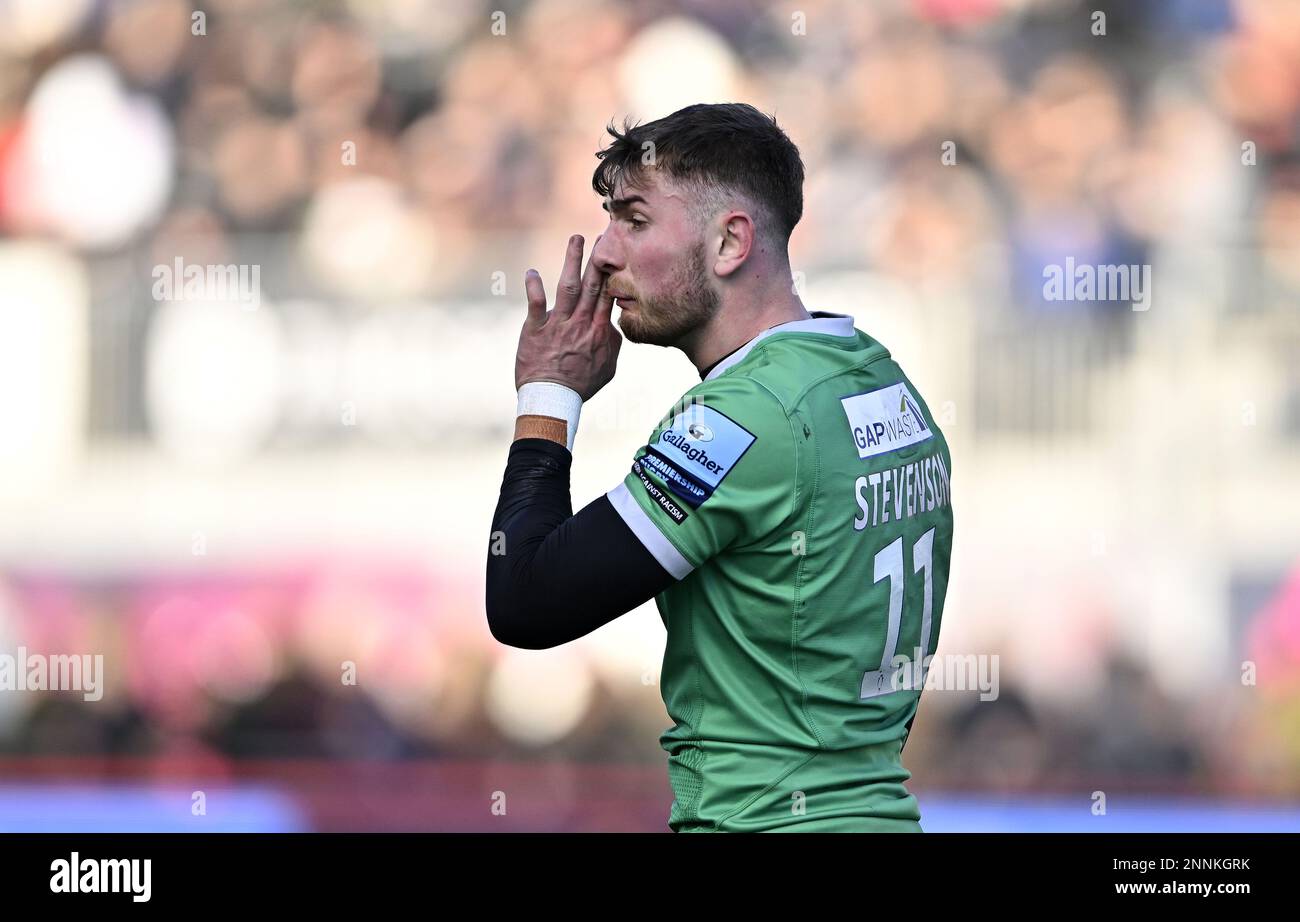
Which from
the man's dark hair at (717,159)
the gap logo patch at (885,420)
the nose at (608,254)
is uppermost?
the man's dark hair at (717,159)

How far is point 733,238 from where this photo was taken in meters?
2.15

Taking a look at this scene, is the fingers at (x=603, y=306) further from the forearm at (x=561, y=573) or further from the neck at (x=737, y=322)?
the forearm at (x=561, y=573)

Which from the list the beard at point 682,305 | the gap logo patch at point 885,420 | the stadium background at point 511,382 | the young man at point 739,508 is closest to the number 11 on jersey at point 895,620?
the young man at point 739,508

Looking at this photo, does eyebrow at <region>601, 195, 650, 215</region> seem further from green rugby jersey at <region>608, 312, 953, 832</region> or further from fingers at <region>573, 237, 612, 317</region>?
green rugby jersey at <region>608, 312, 953, 832</region>

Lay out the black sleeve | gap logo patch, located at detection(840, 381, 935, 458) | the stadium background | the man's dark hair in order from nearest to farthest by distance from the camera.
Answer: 1. the black sleeve
2. gap logo patch, located at detection(840, 381, 935, 458)
3. the man's dark hair
4. the stadium background

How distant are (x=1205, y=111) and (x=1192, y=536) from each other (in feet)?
5.50

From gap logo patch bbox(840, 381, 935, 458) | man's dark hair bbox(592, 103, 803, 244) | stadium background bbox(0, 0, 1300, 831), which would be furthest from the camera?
stadium background bbox(0, 0, 1300, 831)

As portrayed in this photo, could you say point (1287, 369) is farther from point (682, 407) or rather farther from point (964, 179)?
point (682, 407)

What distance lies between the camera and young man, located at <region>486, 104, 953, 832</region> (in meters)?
1.95

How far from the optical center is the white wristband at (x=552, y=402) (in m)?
2.14

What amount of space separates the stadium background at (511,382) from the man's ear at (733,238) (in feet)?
10.7

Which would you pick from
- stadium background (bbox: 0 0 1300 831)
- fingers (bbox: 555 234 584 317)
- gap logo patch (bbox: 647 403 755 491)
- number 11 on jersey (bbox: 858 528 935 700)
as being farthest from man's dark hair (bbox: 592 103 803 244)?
stadium background (bbox: 0 0 1300 831)

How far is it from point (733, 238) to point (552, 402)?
36 centimetres
